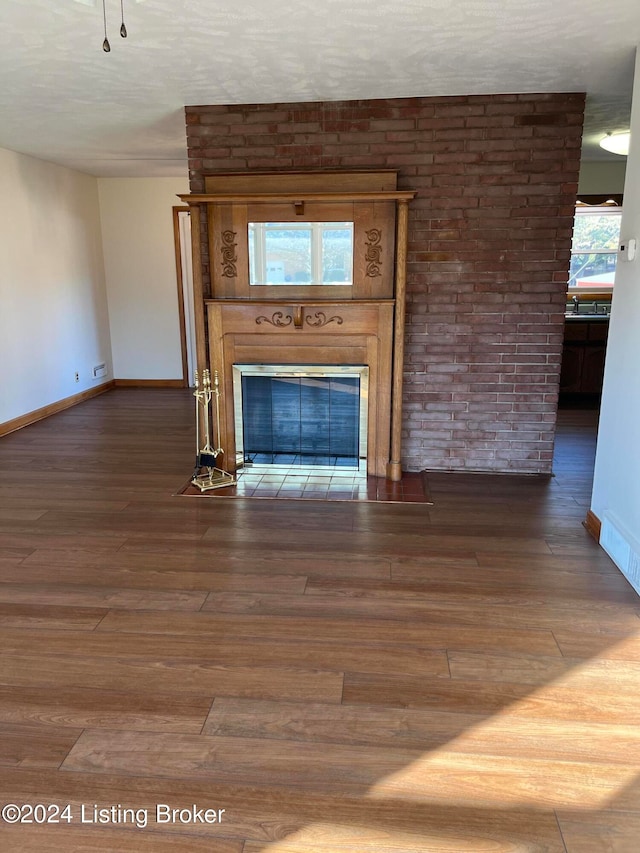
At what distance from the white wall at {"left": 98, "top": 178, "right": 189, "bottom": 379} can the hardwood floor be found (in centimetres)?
408

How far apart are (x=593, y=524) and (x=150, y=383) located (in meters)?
5.71

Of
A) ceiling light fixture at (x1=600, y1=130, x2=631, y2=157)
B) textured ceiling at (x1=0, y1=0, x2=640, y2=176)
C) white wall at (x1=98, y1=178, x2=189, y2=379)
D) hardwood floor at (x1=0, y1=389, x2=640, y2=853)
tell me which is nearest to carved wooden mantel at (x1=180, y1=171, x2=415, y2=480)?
textured ceiling at (x1=0, y1=0, x2=640, y2=176)

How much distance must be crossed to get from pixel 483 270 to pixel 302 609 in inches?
103

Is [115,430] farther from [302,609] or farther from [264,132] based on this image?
[302,609]

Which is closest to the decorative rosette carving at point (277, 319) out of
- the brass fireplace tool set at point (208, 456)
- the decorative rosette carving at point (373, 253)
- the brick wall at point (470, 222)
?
the brass fireplace tool set at point (208, 456)

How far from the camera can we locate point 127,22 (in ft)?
8.91

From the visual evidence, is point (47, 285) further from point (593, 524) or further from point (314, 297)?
point (593, 524)

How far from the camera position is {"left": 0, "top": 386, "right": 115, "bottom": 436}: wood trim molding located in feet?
18.1

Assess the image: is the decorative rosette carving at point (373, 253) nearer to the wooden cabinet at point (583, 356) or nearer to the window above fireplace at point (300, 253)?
the window above fireplace at point (300, 253)

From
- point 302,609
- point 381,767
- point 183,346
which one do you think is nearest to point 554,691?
point 381,767

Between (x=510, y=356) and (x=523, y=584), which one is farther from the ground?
(x=510, y=356)

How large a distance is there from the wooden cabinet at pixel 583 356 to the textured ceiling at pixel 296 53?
243 cm

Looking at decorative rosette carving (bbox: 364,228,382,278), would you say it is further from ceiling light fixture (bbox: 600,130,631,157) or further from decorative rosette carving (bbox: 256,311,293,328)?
ceiling light fixture (bbox: 600,130,631,157)

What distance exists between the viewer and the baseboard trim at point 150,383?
7547 millimetres
